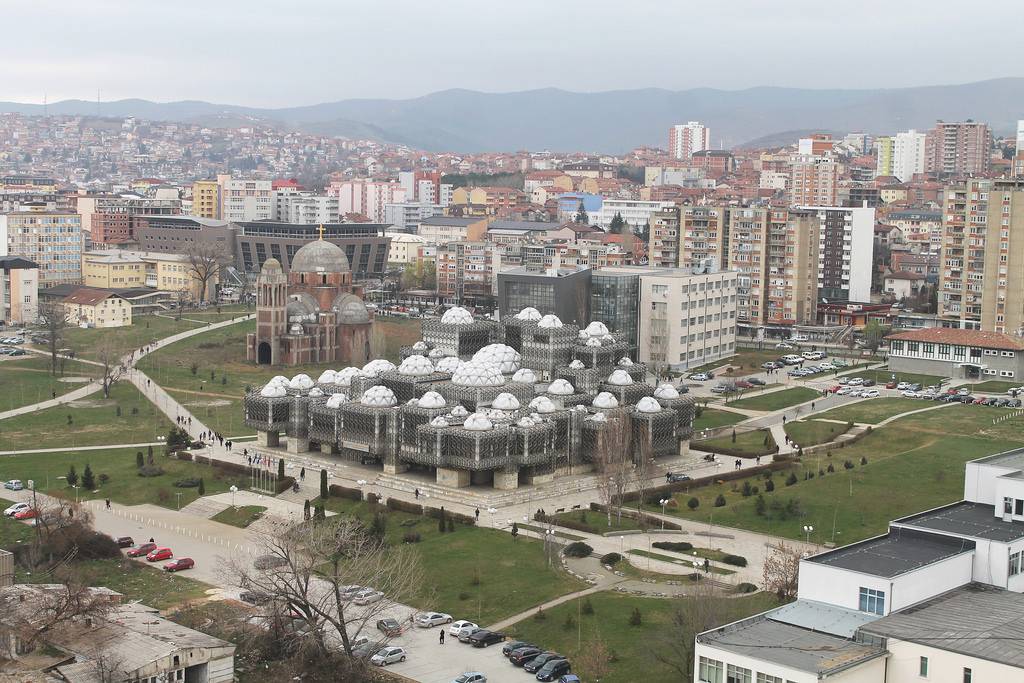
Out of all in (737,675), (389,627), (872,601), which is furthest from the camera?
(389,627)

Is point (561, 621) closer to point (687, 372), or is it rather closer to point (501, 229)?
point (687, 372)

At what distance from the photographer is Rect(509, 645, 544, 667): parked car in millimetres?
39625

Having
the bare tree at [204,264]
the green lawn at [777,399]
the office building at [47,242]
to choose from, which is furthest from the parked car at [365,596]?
the office building at [47,242]

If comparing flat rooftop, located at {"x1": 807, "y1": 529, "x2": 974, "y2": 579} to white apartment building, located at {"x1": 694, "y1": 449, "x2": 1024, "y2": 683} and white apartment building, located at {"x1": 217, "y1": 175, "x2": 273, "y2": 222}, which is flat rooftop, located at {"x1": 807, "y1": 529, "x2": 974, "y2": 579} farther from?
white apartment building, located at {"x1": 217, "y1": 175, "x2": 273, "y2": 222}

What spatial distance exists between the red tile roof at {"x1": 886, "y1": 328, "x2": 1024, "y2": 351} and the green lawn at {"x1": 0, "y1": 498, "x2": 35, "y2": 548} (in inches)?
2174

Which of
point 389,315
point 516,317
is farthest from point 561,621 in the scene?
point 389,315

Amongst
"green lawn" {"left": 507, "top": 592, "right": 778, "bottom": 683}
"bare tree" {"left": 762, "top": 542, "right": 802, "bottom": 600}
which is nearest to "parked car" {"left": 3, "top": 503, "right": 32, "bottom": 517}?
"green lawn" {"left": 507, "top": 592, "right": 778, "bottom": 683}

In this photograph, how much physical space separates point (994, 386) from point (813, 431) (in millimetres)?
16692

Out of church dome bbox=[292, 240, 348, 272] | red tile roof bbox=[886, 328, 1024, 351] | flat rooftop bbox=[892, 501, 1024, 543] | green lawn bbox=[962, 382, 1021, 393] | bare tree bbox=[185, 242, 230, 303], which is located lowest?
green lawn bbox=[962, 382, 1021, 393]

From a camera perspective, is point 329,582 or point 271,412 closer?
point 329,582

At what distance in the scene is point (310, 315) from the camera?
95438 millimetres

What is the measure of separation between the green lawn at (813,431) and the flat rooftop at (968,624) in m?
31.5

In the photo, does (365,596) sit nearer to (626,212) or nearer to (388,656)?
(388,656)

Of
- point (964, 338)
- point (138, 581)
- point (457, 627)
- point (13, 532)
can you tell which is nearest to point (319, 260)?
point (964, 338)
